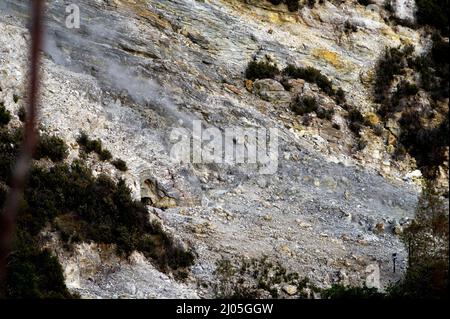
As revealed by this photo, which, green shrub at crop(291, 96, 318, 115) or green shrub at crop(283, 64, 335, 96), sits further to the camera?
green shrub at crop(283, 64, 335, 96)

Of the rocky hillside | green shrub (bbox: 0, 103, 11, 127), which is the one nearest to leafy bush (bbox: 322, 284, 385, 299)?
the rocky hillside

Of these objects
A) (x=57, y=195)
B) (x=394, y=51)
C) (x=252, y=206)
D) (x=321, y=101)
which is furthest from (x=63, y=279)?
(x=394, y=51)

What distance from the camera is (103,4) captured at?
64.6ft

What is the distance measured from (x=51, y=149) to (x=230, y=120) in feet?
21.0

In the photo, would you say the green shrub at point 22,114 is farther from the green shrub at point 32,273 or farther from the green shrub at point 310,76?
the green shrub at point 310,76

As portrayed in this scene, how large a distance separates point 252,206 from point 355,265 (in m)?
3.33

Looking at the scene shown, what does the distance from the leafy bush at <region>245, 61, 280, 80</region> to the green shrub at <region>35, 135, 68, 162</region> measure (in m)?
8.39

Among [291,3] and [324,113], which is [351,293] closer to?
[324,113]

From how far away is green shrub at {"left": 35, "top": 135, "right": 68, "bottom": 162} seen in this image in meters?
14.1

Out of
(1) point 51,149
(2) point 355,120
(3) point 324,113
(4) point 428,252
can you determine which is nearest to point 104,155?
(1) point 51,149

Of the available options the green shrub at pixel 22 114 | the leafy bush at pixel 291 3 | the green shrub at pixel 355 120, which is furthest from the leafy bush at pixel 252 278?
the leafy bush at pixel 291 3

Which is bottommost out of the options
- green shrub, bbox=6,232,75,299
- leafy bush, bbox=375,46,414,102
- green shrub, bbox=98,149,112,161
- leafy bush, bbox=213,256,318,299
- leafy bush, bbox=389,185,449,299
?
leafy bush, bbox=213,256,318,299

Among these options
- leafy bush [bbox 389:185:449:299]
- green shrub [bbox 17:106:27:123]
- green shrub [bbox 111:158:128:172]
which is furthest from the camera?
green shrub [bbox 111:158:128:172]

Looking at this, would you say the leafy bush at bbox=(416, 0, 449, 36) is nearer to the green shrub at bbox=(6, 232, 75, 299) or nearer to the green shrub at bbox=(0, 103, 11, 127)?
the green shrub at bbox=(0, 103, 11, 127)
